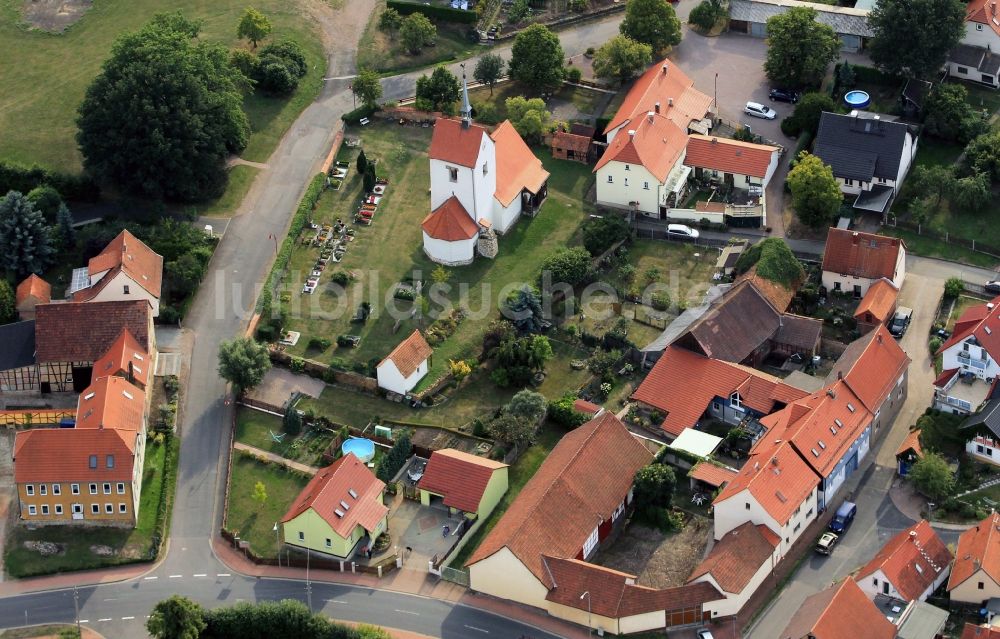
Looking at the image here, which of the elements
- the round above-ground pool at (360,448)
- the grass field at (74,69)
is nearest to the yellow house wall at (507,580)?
the round above-ground pool at (360,448)

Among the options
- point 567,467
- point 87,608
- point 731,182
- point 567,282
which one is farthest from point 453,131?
point 87,608

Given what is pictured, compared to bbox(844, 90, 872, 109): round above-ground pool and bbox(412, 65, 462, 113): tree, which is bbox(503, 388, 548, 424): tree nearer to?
bbox(412, 65, 462, 113): tree

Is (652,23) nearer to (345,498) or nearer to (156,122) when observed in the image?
(156,122)

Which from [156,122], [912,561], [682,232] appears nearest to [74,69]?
[156,122]

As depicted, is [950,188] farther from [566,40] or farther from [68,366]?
[68,366]

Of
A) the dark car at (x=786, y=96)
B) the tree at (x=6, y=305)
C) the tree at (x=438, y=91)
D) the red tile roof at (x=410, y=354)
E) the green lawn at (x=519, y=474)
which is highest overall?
the dark car at (x=786, y=96)

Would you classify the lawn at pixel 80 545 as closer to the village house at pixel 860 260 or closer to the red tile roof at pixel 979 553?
the red tile roof at pixel 979 553
